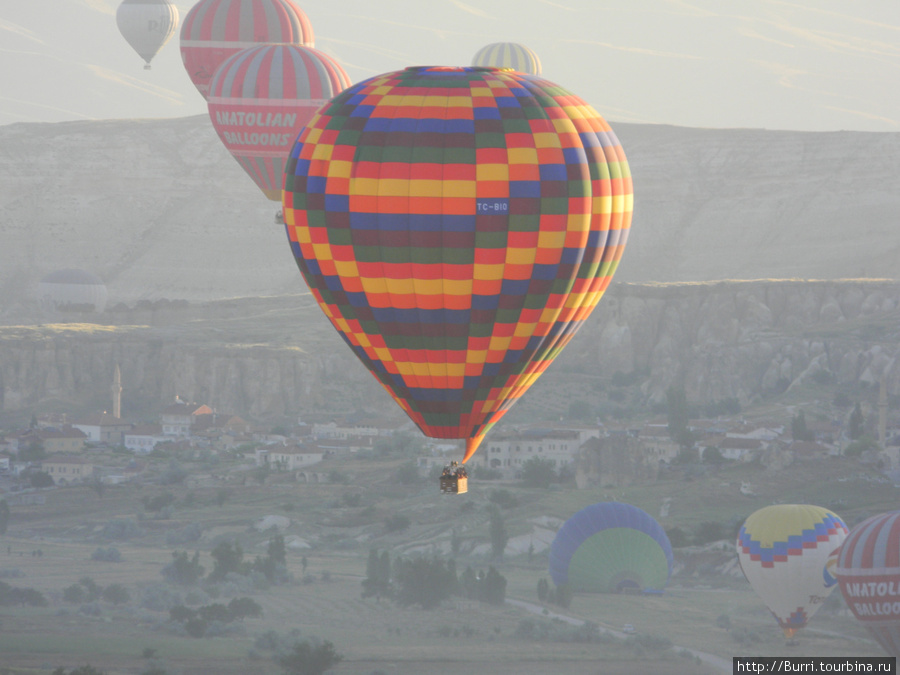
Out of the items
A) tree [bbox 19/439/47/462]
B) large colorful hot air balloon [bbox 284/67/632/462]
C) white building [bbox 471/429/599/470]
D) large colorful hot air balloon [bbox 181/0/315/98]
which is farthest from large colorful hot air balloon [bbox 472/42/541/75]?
large colorful hot air balloon [bbox 284/67/632/462]

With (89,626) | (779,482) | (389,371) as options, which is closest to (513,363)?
(389,371)

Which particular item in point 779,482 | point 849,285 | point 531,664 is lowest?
point 531,664

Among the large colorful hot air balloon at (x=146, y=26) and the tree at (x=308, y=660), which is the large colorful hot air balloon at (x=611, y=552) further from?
the large colorful hot air balloon at (x=146, y=26)

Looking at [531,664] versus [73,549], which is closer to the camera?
[531,664]

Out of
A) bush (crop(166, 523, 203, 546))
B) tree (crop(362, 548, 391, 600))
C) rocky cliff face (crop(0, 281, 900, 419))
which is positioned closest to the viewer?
tree (crop(362, 548, 391, 600))

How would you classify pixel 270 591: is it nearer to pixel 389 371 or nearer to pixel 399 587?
pixel 399 587

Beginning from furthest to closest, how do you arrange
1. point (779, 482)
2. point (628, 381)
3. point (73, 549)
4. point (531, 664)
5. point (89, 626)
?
point (628, 381)
point (779, 482)
point (73, 549)
point (89, 626)
point (531, 664)

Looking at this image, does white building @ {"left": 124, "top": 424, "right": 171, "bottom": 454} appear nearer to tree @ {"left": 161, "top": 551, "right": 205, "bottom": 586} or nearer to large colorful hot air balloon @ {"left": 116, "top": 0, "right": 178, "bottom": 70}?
large colorful hot air balloon @ {"left": 116, "top": 0, "right": 178, "bottom": 70}
